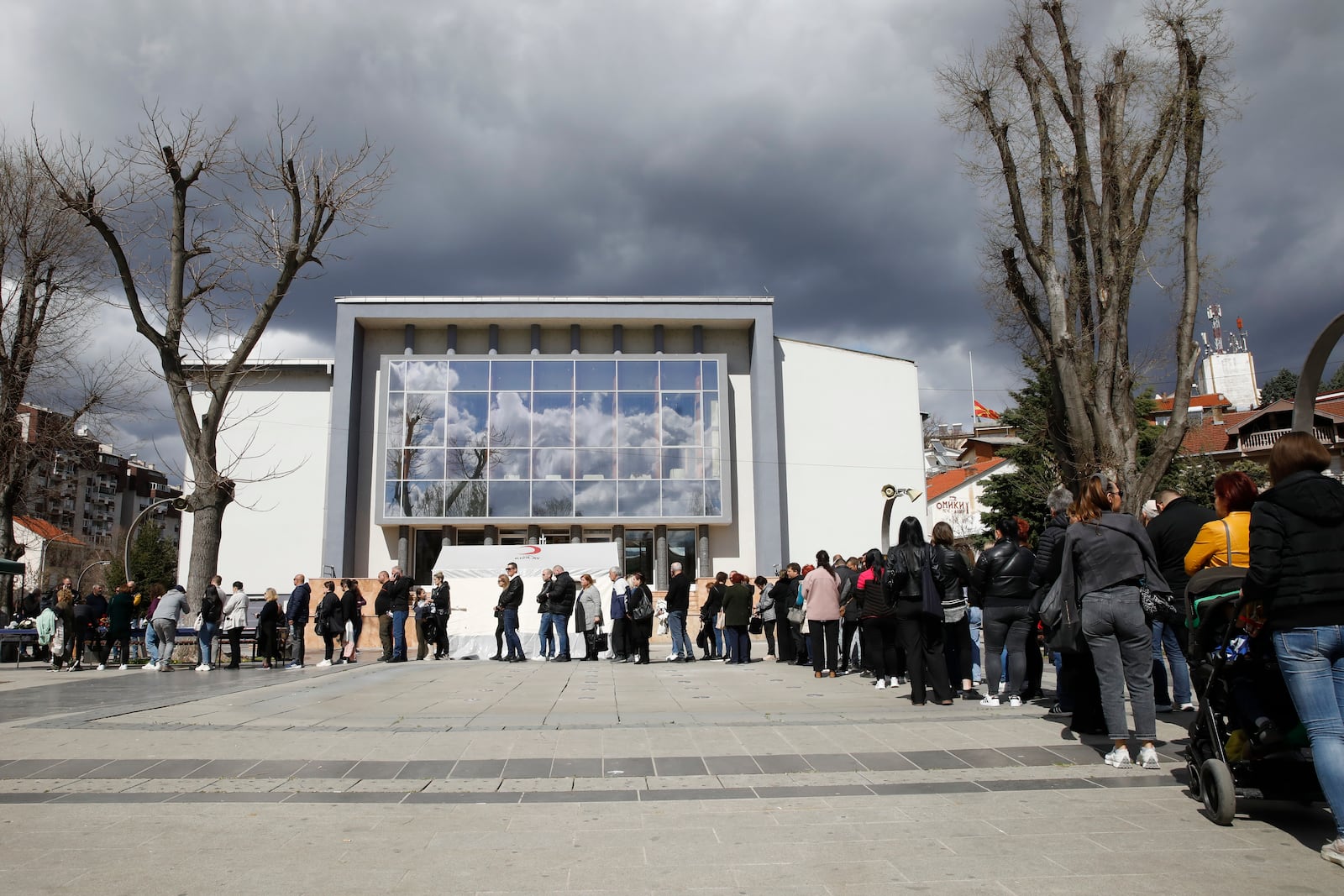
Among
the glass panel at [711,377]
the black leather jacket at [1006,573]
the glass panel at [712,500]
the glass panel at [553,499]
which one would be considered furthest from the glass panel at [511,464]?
the black leather jacket at [1006,573]

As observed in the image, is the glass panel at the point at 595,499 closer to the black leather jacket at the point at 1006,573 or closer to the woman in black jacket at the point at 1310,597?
the black leather jacket at the point at 1006,573

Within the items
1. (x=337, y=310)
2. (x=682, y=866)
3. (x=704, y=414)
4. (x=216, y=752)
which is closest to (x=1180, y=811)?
(x=682, y=866)

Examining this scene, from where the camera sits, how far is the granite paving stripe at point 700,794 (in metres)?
5.00

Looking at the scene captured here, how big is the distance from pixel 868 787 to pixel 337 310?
122 feet

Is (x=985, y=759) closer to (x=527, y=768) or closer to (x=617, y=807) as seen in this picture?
(x=617, y=807)

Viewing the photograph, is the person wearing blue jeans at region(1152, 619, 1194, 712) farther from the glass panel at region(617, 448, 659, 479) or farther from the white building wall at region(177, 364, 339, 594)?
the white building wall at region(177, 364, 339, 594)

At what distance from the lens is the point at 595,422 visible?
3709 centimetres

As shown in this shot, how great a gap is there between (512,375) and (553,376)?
171 cm

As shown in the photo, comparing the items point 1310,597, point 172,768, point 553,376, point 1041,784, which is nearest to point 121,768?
point 172,768

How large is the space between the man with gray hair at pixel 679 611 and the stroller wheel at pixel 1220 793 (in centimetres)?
1246

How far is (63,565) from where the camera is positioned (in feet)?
242

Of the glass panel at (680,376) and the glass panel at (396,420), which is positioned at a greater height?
the glass panel at (680,376)

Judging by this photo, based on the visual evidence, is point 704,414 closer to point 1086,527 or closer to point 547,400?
point 547,400

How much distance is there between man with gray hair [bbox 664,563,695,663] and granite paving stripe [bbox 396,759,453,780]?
10605mm
